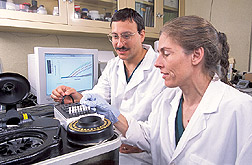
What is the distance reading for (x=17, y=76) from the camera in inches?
25.3

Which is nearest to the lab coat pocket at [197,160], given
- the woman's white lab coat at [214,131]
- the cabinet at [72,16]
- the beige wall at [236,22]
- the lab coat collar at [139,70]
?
the woman's white lab coat at [214,131]

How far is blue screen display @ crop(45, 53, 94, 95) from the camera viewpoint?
1.33 metres

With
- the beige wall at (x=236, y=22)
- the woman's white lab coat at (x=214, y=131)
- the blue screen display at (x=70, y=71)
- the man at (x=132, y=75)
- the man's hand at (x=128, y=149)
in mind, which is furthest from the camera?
the beige wall at (x=236, y=22)

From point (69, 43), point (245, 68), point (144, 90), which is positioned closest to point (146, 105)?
point (144, 90)

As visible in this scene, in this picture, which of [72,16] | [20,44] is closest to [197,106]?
[72,16]

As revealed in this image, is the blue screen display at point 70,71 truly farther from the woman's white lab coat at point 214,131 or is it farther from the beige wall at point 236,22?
the beige wall at point 236,22

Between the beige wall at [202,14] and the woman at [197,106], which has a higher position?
the beige wall at [202,14]

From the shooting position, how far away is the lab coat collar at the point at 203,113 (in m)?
0.74

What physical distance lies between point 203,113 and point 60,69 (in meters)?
1.04

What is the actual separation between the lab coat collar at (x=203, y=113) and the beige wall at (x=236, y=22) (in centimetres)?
155

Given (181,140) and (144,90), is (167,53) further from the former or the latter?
(144,90)

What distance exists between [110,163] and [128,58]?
87 centimetres

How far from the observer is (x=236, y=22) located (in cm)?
204

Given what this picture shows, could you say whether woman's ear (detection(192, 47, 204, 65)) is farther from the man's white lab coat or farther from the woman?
the man's white lab coat
